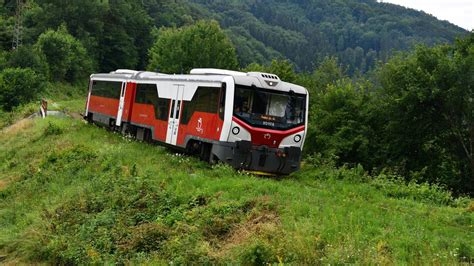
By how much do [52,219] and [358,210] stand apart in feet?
26.2

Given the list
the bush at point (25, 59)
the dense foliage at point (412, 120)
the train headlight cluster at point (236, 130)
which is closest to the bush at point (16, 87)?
the bush at point (25, 59)

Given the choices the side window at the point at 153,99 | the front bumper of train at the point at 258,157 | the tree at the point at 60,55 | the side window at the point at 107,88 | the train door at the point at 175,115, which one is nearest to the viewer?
the front bumper of train at the point at 258,157

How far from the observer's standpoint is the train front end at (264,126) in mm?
15695

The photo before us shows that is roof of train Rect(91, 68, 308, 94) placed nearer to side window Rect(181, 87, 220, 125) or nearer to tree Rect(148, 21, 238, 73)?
side window Rect(181, 87, 220, 125)

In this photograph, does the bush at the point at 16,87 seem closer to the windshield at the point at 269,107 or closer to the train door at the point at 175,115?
the train door at the point at 175,115

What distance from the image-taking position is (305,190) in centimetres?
1295

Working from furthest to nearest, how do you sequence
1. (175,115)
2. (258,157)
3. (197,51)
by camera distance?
(197,51)
(175,115)
(258,157)

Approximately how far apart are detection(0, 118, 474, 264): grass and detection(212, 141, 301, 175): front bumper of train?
0.69 m

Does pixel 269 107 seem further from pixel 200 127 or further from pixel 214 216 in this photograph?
pixel 214 216

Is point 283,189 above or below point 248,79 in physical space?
below

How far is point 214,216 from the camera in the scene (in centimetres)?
1082

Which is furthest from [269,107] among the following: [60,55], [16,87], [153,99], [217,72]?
[60,55]

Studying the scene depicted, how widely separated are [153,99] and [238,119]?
6.80m

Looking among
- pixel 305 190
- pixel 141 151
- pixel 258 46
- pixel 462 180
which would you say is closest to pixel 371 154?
pixel 462 180
